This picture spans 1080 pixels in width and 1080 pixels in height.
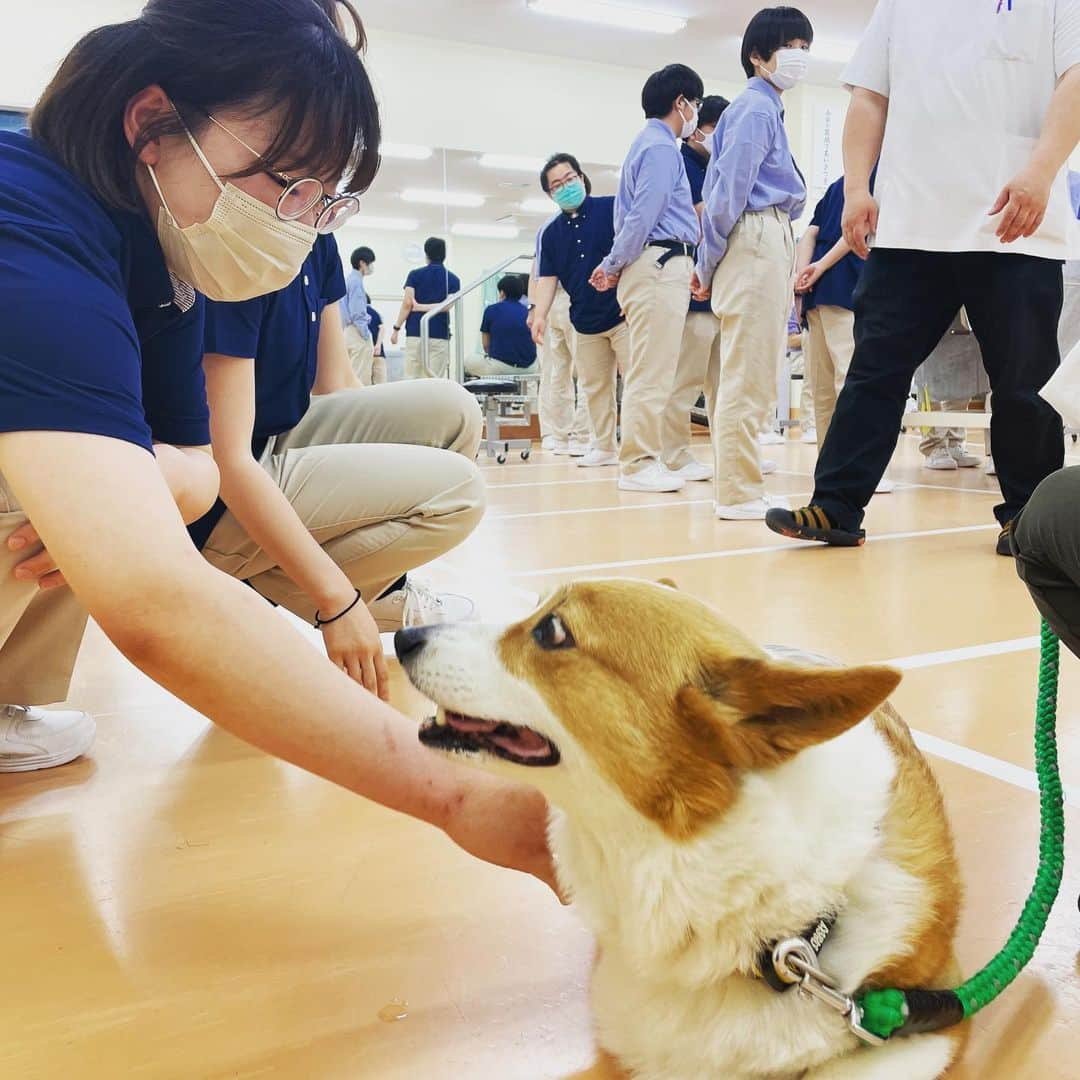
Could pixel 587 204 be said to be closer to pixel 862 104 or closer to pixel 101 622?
pixel 862 104

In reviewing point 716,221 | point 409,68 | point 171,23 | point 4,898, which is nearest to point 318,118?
point 171,23

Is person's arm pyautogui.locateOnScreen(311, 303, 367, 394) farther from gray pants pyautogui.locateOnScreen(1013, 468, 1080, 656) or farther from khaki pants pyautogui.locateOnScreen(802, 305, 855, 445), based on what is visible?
khaki pants pyautogui.locateOnScreen(802, 305, 855, 445)

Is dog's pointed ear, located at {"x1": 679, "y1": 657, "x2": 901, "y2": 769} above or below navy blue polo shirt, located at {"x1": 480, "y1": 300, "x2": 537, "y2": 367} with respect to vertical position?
below

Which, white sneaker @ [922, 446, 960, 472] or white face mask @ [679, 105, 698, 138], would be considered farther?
white sneaker @ [922, 446, 960, 472]

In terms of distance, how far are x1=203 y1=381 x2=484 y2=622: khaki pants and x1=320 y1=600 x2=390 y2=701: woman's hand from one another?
1.59 ft

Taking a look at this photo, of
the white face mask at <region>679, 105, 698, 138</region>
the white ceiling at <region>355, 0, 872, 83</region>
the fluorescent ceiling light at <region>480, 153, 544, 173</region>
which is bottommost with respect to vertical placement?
the white face mask at <region>679, 105, 698, 138</region>

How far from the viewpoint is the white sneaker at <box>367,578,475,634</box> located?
7.37ft

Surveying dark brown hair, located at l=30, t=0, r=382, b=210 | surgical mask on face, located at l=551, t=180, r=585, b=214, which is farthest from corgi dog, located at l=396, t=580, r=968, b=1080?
surgical mask on face, located at l=551, t=180, r=585, b=214

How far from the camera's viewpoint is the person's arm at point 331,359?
7.70 ft

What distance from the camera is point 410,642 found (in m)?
0.99

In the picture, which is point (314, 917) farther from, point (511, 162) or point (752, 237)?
point (511, 162)

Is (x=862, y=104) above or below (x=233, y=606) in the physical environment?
above

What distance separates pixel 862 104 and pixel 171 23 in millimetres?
2580

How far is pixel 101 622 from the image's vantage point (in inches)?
33.7
